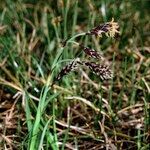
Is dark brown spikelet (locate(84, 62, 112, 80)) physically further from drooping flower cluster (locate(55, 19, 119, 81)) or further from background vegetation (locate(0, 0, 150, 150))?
background vegetation (locate(0, 0, 150, 150))

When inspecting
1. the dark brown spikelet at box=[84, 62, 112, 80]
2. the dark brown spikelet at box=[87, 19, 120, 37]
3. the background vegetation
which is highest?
the dark brown spikelet at box=[87, 19, 120, 37]

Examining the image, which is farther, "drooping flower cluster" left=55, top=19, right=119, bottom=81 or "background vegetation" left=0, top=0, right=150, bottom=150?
"background vegetation" left=0, top=0, right=150, bottom=150

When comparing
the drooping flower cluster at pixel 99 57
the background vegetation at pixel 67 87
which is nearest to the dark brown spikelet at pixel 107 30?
the drooping flower cluster at pixel 99 57

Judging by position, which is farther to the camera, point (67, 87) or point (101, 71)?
point (67, 87)

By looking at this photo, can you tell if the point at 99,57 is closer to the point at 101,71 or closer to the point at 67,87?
the point at 101,71

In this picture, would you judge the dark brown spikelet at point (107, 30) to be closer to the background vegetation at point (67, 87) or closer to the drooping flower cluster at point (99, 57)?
the drooping flower cluster at point (99, 57)

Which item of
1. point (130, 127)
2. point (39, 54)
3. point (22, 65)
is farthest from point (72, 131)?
point (39, 54)

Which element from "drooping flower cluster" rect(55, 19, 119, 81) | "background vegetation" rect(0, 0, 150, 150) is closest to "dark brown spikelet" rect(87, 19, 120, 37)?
"drooping flower cluster" rect(55, 19, 119, 81)

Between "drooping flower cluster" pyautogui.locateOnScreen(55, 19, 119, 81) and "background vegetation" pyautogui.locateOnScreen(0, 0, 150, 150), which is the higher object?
"drooping flower cluster" pyautogui.locateOnScreen(55, 19, 119, 81)

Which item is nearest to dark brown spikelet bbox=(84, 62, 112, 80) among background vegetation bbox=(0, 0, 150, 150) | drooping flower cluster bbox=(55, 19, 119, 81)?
drooping flower cluster bbox=(55, 19, 119, 81)

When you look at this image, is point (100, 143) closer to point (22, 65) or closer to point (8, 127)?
point (8, 127)

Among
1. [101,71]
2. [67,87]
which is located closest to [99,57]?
[101,71]
